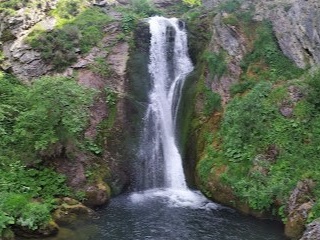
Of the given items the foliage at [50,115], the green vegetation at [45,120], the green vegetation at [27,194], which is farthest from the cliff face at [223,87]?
the foliage at [50,115]

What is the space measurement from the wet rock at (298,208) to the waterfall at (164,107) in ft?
23.3

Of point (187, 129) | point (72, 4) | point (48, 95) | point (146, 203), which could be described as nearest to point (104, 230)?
point (146, 203)

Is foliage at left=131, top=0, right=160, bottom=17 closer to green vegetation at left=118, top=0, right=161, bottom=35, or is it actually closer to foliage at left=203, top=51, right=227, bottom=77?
green vegetation at left=118, top=0, right=161, bottom=35

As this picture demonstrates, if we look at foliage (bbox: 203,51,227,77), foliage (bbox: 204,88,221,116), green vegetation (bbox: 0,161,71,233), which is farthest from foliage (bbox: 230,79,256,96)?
green vegetation (bbox: 0,161,71,233)

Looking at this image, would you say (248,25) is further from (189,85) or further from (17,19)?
(17,19)

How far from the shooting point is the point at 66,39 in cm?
2884

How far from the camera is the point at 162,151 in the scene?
25781mm

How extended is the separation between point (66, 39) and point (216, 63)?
1020cm

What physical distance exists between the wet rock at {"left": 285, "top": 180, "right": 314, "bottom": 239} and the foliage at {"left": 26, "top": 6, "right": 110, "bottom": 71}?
54.5ft

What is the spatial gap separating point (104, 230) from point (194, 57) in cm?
1626

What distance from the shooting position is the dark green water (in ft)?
58.4

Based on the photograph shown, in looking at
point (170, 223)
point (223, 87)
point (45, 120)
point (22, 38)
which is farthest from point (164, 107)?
point (22, 38)

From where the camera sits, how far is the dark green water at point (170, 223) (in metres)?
17.8

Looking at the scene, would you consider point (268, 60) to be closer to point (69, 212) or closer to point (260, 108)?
point (260, 108)
